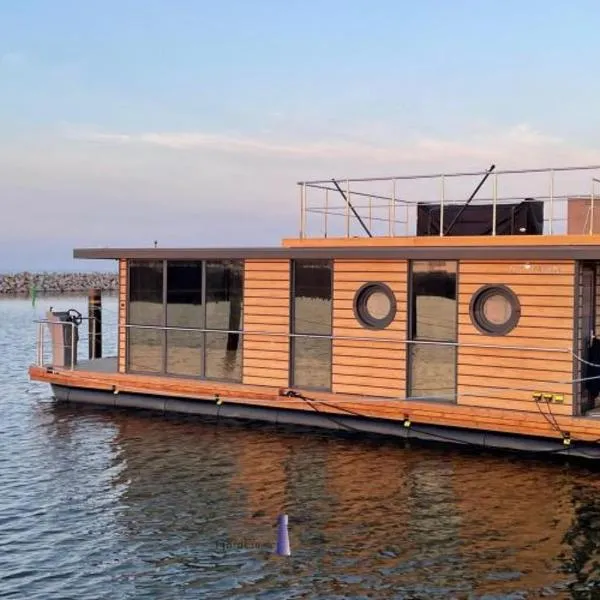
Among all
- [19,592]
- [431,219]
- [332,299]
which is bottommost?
[19,592]

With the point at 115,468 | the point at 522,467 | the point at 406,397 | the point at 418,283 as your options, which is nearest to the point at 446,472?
the point at 522,467

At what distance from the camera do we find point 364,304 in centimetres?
1722

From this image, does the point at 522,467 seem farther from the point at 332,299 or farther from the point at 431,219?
the point at 431,219

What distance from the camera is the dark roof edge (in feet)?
48.5

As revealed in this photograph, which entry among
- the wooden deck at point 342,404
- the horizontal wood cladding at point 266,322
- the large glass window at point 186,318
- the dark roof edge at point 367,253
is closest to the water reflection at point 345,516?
the wooden deck at point 342,404

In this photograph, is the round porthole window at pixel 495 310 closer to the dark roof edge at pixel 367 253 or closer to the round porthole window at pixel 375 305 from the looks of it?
the dark roof edge at pixel 367 253

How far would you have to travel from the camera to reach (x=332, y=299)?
57.3 ft

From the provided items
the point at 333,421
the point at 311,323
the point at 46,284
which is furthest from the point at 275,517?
the point at 46,284

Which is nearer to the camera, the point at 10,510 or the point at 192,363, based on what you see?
the point at 10,510

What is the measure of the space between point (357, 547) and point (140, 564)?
8.61ft

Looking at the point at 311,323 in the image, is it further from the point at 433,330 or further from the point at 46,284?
the point at 46,284

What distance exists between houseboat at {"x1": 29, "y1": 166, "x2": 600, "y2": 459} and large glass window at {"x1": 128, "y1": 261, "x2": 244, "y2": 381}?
0.10 feet

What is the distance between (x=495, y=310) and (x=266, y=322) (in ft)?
15.9

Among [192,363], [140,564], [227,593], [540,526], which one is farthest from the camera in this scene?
[192,363]
